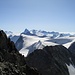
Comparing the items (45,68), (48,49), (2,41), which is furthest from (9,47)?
(48,49)

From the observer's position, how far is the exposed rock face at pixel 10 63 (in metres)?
42.0

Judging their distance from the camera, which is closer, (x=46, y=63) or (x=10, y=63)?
(x=10, y=63)

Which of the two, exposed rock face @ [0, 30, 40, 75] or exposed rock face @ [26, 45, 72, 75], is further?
exposed rock face @ [26, 45, 72, 75]

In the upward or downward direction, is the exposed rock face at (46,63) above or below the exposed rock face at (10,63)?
below

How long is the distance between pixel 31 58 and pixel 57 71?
2187cm

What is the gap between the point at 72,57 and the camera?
167m

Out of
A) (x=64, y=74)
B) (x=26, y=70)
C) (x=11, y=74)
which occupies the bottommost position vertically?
(x=64, y=74)

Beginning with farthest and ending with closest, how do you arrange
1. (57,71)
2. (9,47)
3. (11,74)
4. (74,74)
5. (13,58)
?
(74,74) → (57,71) → (9,47) → (13,58) → (11,74)

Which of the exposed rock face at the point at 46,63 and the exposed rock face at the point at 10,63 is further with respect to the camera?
the exposed rock face at the point at 46,63

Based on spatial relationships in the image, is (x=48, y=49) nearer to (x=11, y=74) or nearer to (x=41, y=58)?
(x=41, y=58)

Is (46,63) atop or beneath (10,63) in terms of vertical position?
beneath

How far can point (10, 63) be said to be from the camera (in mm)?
47719

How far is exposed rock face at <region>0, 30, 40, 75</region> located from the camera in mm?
41963

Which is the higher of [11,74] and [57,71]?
[11,74]
